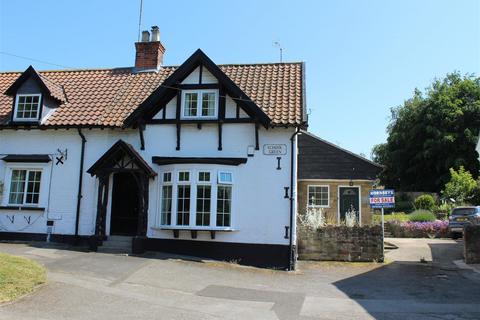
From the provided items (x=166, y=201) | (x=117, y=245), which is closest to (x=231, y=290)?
(x=166, y=201)

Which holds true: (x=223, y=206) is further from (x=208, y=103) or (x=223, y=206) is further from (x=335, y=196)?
(x=335, y=196)

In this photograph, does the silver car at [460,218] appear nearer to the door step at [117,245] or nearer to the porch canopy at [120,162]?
the porch canopy at [120,162]

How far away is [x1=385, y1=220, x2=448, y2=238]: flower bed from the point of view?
27109 millimetres

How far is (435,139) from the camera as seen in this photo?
158 ft

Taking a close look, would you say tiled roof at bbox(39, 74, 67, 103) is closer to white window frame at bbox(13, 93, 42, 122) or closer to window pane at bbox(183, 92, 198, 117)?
white window frame at bbox(13, 93, 42, 122)

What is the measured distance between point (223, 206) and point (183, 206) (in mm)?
1377

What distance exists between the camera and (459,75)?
57875mm

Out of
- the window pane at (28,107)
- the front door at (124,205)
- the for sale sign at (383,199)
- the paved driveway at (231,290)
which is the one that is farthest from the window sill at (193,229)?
the window pane at (28,107)

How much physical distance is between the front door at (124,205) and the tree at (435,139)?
37334 mm

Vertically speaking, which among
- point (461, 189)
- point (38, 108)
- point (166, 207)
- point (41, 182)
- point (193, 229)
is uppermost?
point (38, 108)

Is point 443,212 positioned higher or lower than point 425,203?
lower

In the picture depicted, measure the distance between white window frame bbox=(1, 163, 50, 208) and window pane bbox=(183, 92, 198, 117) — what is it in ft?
18.8

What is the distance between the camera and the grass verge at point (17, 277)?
9.77m

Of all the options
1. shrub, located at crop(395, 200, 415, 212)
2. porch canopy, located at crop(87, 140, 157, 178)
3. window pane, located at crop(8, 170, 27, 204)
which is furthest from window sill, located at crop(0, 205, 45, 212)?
shrub, located at crop(395, 200, 415, 212)
